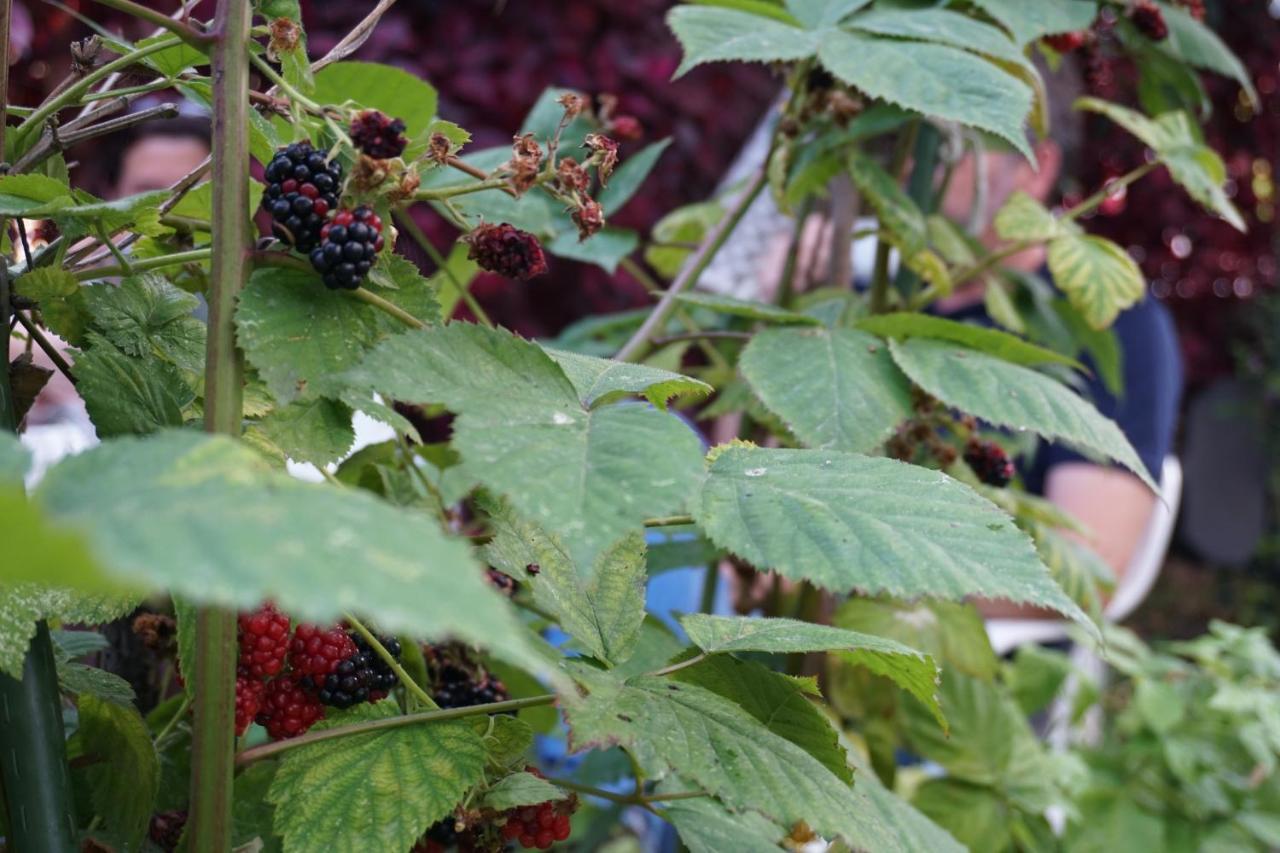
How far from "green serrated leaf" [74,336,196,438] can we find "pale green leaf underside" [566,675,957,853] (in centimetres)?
17

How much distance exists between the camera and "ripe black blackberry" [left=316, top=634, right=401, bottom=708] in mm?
469

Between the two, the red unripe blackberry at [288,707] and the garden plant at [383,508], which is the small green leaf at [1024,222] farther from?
the red unripe blackberry at [288,707]

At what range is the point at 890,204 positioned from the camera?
91 cm

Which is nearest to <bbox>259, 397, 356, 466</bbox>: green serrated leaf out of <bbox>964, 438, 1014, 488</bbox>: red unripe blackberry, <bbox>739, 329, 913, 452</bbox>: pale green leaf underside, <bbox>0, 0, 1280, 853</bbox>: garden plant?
<bbox>0, 0, 1280, 853</bbox>: garden plant

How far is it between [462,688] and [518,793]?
116 mm

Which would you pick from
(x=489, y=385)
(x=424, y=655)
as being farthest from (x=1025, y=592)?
(x=424, y=655)

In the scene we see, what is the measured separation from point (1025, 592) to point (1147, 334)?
1946 mm

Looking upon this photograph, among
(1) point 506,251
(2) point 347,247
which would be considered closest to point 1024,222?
(1) point 506,251

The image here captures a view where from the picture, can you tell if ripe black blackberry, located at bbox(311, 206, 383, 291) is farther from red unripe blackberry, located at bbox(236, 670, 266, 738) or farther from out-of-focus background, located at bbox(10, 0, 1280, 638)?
out-of-focus background, located at bbox(10, 0, 1280, 638)

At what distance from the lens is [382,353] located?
401 mm

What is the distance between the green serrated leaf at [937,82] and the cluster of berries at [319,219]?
1.30 ft

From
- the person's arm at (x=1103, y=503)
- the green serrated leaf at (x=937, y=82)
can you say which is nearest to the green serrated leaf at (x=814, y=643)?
the green serrated leaf at (x=937, y=82)

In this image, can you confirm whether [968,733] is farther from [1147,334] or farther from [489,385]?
[1147,334]

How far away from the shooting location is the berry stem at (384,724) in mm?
425
